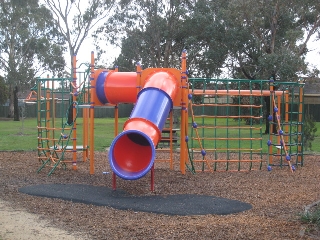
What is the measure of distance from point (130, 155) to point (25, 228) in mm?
3253

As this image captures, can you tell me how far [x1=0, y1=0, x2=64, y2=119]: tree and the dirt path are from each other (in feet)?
135

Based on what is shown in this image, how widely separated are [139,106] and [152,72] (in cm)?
163

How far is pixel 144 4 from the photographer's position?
3234 cm

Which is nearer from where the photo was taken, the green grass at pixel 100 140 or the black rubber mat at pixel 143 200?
the black rubber mat at pixel 143 200

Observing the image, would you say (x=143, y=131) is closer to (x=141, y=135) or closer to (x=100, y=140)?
(x=141, y=135)

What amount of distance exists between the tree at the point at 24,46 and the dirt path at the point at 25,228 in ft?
135

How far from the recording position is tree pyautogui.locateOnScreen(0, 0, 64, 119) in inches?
1873

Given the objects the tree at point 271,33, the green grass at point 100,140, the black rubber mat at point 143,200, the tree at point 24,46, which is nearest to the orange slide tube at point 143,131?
the black rubber mat at point 143,200

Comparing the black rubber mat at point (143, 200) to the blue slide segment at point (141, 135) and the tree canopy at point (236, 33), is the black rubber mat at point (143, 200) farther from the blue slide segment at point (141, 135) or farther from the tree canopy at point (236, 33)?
the tree canopy at point (236, 33)

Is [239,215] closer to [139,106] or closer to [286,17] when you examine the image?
[139,106]

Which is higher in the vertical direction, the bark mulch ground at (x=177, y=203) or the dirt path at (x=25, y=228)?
the bark mulch ground at (x=177, y=203)

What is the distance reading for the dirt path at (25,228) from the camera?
610 centimetres

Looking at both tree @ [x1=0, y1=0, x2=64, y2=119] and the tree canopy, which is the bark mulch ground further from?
tree @ [x1=0, y1=0, x2=64, y2=119]

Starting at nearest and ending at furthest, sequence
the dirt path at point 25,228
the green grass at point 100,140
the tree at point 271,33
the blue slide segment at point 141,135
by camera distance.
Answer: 1. the dirt path at point 25,228
2. the blue slide segment at point 141,135
3. the green grass at point 100,140
4. the tree at point 271,33
